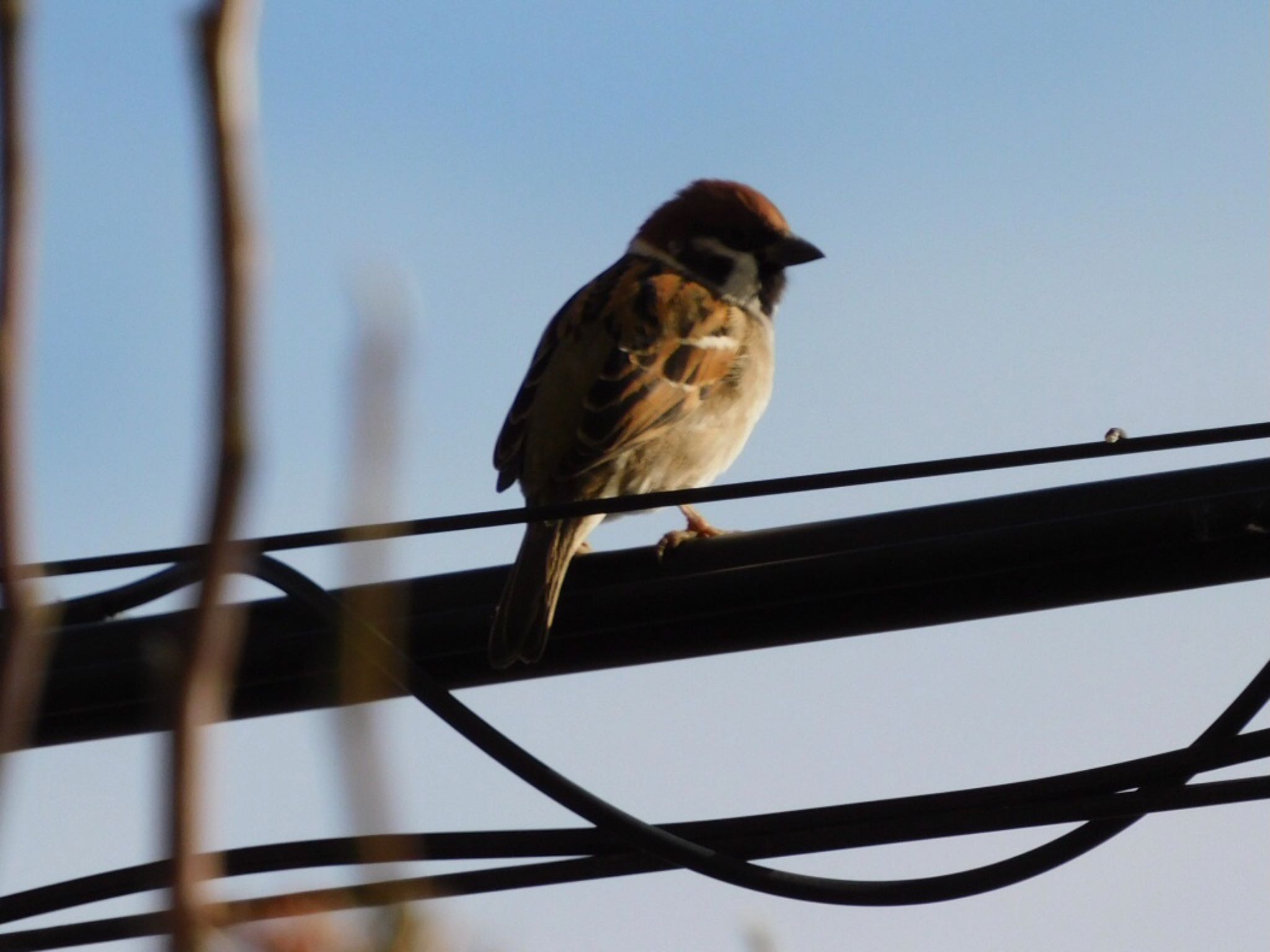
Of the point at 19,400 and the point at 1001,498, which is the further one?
the point at 1001,498

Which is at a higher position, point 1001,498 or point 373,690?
→ point 1001,498

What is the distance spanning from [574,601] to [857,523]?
2.36 ft

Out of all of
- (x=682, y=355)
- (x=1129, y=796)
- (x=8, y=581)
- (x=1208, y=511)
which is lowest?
(x=8, y=581)

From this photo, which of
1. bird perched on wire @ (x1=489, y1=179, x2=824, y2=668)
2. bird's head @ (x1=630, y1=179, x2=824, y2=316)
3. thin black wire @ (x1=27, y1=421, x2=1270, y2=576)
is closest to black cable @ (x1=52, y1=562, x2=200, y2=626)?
thin black wire @ (x1=27, y1=421, x2=1270, y2=576)

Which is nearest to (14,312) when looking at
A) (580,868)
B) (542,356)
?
(580,868)

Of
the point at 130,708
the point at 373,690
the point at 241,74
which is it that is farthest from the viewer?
the point at 130,708

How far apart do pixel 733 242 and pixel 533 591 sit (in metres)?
3.26

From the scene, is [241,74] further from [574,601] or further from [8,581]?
[574,601]

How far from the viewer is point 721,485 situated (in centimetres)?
346

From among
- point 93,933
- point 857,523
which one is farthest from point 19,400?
point 857,523

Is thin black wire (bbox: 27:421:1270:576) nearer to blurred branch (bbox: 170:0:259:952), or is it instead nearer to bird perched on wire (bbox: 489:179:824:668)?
bird perched on wire (bbox: 489:179:824:668)

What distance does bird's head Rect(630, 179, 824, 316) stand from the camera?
23.5 feet

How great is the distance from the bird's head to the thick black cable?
13.2 ft

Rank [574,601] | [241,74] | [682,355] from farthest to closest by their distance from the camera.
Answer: [682,355] → [574,601] → [241,74]
